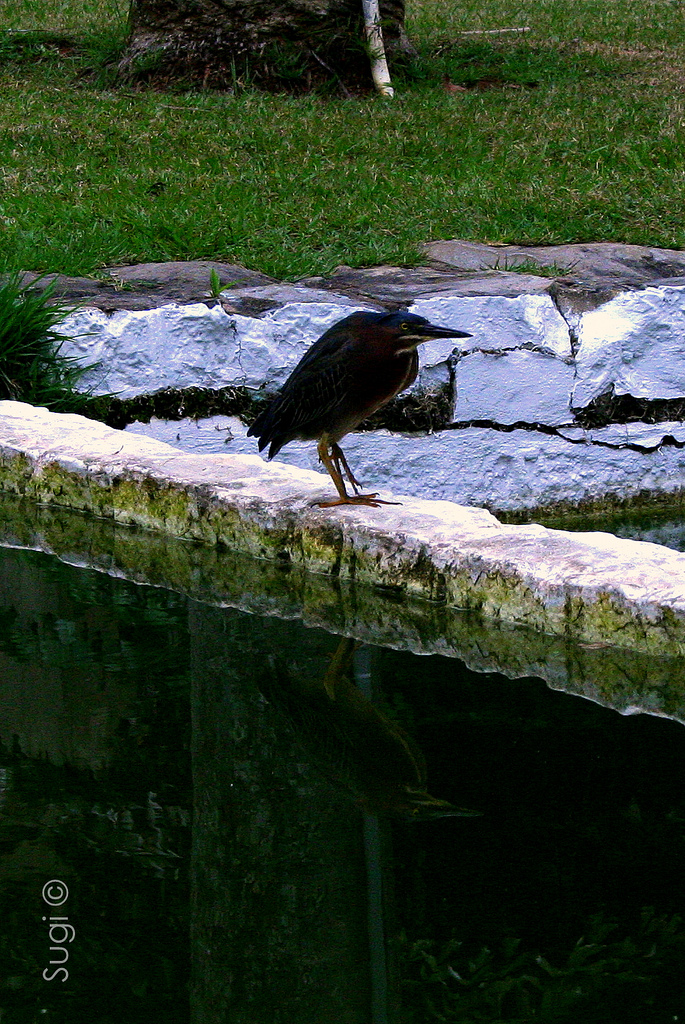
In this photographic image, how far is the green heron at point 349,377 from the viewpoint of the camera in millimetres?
3174

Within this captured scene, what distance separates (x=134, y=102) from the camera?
770 centimetres

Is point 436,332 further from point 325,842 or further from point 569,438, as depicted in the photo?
point 569,438

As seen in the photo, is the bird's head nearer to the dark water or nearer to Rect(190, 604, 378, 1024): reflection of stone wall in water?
the dark water

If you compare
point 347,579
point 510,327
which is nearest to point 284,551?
point 347,579

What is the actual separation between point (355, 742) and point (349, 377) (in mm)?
1121

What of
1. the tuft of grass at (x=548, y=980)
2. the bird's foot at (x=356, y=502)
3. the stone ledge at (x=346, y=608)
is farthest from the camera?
the bird's foot at (x=356, y=502)

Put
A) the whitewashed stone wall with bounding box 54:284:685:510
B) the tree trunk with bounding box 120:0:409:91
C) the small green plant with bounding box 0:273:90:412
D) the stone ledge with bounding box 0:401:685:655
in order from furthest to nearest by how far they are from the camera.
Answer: the tree trunk with bounding box 120:0:409:91, the whitewashed stone wall with bounding box 54:284:685:510, the small green plant with bounding box 0:273:90:412, the stone ledge with bounding box 0:401:685:655

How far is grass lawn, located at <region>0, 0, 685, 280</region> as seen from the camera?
5.64 metres

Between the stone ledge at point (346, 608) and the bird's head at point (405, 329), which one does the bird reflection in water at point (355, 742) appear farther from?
the bird's head at point (405, 329)

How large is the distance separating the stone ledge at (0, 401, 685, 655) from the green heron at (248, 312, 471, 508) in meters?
0.15

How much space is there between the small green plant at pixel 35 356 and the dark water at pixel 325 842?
2083mm

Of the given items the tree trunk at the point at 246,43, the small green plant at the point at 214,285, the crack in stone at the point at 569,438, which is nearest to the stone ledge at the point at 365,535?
the small green plant at the point at 214,285

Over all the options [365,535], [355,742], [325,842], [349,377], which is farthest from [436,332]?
[325,842]

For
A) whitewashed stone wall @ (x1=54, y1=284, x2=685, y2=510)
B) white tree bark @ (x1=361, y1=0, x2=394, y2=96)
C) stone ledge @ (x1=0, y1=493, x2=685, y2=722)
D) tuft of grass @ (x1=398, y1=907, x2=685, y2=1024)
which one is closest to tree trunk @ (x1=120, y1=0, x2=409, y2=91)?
white tree bark @ (x1=361, y1=0, x2=394, y2=96)
